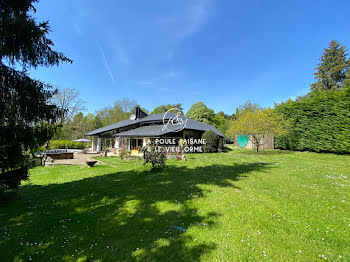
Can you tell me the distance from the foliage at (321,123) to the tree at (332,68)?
2406 centimetres

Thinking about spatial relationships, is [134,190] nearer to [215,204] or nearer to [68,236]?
[68,236]

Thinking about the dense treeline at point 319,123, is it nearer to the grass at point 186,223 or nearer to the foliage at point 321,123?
the foliage at point 321,123

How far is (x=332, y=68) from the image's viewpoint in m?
32.7

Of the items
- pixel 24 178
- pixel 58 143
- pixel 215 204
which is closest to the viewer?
pixel 215 204

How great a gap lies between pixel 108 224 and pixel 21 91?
4.74 m

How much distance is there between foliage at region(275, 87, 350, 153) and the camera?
46.8ft

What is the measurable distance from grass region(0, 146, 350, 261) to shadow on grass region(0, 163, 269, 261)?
19 mm

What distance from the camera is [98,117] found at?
4997 cm

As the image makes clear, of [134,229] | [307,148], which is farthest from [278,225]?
[307,148]

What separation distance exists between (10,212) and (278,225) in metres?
7.96

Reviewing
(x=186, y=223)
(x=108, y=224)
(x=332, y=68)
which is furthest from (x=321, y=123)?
(x=332, y=68)

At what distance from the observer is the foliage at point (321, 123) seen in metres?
14.3

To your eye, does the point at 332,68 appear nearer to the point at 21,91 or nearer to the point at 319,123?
the point at 319,123

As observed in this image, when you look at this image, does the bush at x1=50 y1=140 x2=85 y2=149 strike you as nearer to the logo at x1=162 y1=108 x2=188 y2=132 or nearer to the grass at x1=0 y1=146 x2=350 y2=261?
the logo at x1=162 y1=108 x2=188 y2=132
